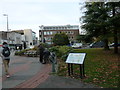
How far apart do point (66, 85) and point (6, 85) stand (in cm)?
231

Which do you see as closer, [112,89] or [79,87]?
[112,89]

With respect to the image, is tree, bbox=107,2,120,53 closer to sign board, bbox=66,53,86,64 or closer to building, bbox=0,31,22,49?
sign board, bbox=66,53,86,64

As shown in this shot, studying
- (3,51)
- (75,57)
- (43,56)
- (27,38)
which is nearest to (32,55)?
(43,56)

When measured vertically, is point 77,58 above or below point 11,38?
below

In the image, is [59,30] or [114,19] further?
[59,30]

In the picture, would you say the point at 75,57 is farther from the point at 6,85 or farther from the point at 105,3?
the point at 105,3

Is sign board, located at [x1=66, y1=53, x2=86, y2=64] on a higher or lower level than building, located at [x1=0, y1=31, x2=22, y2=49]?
lower

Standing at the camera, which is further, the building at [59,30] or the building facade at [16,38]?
the building at [59,30]

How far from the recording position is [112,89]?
5.08 metres

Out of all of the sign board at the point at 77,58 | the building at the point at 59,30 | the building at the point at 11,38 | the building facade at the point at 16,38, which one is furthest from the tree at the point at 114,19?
the building at the point at 59,30

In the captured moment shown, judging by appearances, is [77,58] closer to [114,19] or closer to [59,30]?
[114,19]

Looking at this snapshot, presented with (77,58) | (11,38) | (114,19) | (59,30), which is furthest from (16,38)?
(77,58)

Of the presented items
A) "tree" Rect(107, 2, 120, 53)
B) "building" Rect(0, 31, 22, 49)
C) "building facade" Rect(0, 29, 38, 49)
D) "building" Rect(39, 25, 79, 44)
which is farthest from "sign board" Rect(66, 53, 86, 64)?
"building" Rect(39, 25, 79, 44)

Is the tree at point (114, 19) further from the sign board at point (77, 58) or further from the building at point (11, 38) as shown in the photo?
the building at point (11, 38)
